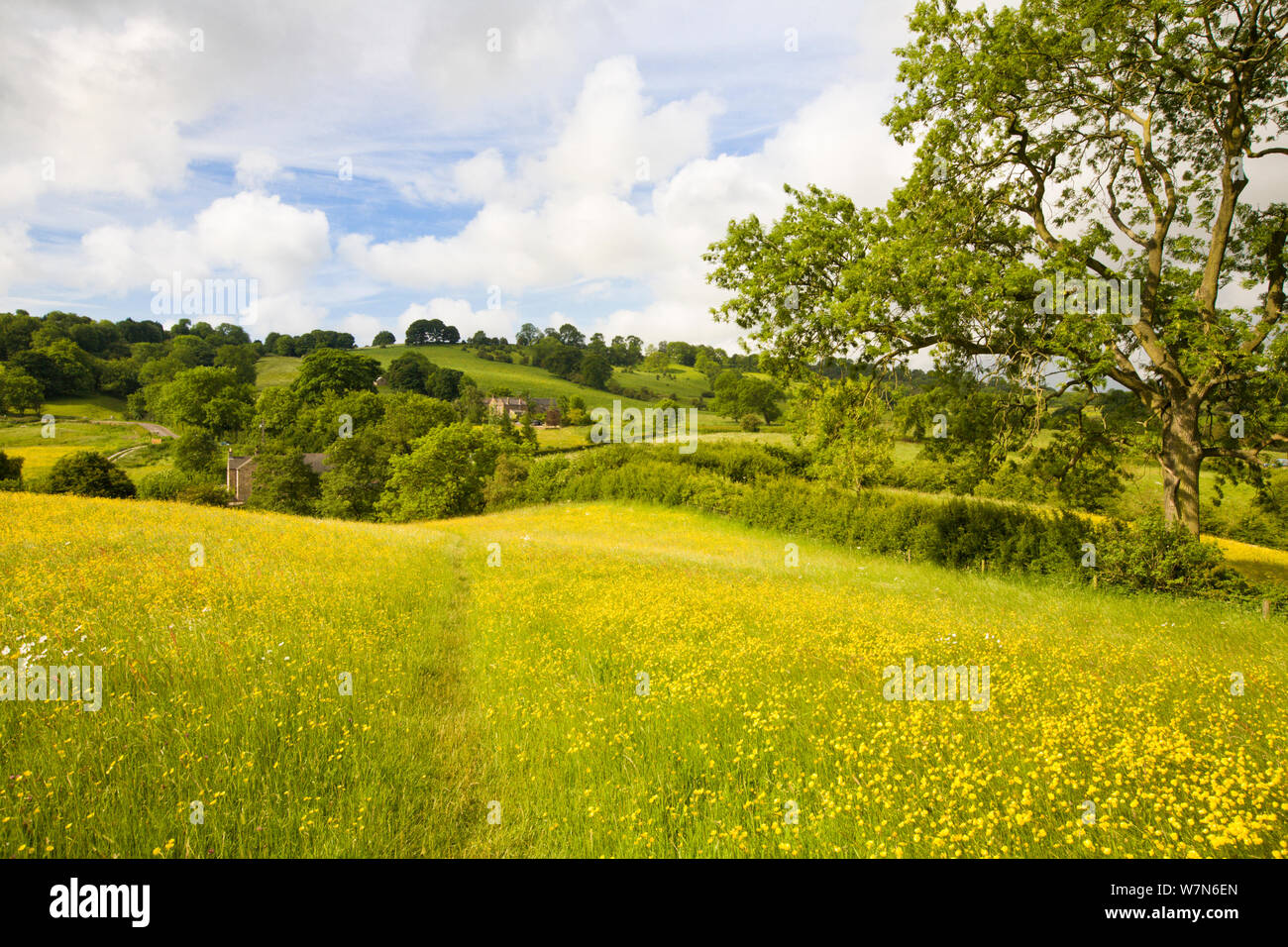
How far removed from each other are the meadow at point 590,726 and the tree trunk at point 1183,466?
4.46m

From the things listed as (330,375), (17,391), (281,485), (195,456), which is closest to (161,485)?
(281,485)

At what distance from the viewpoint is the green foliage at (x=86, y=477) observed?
34.9 m

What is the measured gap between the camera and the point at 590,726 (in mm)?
6480

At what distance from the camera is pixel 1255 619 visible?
40.1 feet

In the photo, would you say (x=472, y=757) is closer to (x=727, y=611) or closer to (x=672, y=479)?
(x=727, y=611)

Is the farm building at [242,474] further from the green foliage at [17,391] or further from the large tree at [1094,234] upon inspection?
the large tree at [1094,234]

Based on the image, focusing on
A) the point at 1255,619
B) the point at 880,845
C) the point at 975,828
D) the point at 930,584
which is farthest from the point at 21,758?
the point at 1255,619

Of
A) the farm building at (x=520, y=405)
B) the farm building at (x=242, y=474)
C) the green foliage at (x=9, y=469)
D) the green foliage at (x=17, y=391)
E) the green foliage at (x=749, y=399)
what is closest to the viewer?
the green foliage at (x=9, y=469)

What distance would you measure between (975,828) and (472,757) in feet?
16.0

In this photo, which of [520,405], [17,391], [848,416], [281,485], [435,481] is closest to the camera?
[848,416]

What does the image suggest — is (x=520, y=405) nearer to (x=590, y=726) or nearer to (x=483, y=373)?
(x=483, y=373)

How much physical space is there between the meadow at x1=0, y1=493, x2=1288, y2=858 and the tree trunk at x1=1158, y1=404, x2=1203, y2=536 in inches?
176

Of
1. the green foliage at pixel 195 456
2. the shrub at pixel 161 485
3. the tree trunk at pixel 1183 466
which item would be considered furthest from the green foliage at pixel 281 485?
the tree trunk at pixel 1183 466

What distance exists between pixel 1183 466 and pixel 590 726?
1901 centimetres
